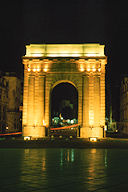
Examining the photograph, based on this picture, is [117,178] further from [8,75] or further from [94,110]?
[8,75]

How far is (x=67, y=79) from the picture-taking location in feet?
150

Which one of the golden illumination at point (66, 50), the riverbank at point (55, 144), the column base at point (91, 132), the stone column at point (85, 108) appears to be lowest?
the riverbank at point (55, 144)

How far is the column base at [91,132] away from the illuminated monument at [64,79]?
3.19 ft

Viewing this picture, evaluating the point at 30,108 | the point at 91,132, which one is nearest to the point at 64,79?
the point at 30,108

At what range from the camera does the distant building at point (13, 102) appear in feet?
240

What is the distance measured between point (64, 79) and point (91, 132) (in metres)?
10.2

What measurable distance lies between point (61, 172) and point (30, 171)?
1.41 m

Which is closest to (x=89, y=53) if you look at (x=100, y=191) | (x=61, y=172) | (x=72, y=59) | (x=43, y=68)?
(x=72, y=59)

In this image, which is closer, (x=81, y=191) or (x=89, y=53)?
(x=81, y=191)

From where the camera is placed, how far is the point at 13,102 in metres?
75.4

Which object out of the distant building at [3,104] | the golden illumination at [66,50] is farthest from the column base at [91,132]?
the distant building at [3,104]

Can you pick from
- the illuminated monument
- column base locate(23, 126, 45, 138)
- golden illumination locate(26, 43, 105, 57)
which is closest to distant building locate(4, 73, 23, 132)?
the illuminated monument

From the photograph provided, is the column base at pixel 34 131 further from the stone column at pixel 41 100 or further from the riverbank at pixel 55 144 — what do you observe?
the riverbank at pixel 55 144

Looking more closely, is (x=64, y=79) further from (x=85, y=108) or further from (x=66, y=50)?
(x=85, y=108)
